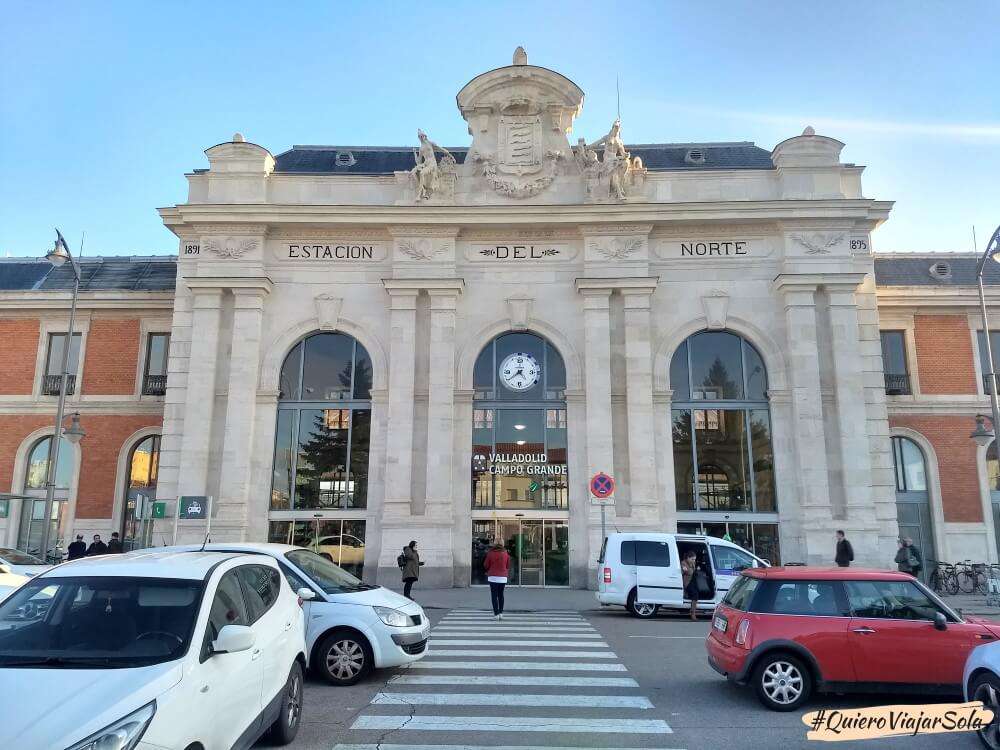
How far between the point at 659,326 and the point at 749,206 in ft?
16.5

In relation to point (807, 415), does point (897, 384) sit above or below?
above

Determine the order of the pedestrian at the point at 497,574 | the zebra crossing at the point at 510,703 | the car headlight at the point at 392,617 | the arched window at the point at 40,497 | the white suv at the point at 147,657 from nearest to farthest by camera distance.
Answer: the white suv at the point at 147,657 → the zebra crossing at the point at 510,703 → the car headlight at the point at 392,617 → the pedestrian at the point at 497,574 → the arched window at the point at 40,497

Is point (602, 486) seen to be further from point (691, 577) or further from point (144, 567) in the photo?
point (144, 567)

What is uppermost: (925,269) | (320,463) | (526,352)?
(925,269)

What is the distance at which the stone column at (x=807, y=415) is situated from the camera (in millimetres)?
22062

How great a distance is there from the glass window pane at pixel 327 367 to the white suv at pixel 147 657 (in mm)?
18228

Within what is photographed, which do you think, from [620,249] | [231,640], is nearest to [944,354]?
[620,249]

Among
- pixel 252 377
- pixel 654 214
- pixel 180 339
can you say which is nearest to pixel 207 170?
pixel 180 339

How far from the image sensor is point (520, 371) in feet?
80.7

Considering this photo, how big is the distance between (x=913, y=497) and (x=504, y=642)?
68.8 ft

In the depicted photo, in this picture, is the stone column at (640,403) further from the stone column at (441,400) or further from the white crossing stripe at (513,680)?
the white crossing stripe at (513,680)

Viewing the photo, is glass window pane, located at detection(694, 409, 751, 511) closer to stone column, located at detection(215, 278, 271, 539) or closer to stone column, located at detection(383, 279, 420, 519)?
stone column, located at detection(383, 279, 420, 519)

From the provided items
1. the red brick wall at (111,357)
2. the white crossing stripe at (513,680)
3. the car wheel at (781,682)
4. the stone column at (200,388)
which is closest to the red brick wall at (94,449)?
the red brick wall at (111,357)

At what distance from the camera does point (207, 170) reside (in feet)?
84.7
